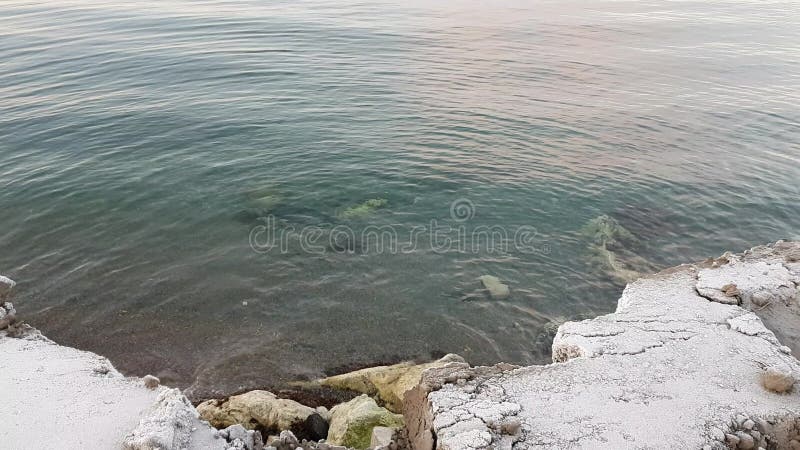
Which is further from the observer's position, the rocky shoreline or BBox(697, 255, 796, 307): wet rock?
BBox(697, 255, 796, 307): wet rock

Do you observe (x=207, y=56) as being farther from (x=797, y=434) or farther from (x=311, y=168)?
(x=797, y=434)

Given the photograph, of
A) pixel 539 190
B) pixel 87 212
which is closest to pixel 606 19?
pixel 539 190

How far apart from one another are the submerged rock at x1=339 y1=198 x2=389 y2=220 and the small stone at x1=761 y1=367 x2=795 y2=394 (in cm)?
1053

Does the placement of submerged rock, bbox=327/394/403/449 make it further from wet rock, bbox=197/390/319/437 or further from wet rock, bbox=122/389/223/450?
wet rock, bbox=122/389/223/450

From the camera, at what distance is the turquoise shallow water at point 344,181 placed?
37.7ft

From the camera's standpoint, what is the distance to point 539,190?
16703mm

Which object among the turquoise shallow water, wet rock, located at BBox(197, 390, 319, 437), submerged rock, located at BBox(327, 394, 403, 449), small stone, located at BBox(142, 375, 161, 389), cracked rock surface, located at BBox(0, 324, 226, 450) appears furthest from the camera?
the turquoise shallow water

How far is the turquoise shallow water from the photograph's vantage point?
1148 cm

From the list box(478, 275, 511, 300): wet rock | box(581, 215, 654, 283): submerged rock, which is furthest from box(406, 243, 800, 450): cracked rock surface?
box(581, 215, 654, 283): submerged rock

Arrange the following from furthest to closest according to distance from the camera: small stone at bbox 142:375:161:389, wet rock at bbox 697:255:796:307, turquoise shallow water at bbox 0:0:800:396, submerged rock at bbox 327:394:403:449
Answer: turquoise shallow water at bbox 0:0:800:396 → wet rock at bbox 697:255:796:307 → small stone at bbox 142:375:161:389 → submerged rock at bbox 327:394:403:449

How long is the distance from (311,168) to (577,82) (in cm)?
1778

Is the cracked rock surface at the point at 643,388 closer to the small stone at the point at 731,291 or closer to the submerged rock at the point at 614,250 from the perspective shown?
the small stone at the point at 731,291

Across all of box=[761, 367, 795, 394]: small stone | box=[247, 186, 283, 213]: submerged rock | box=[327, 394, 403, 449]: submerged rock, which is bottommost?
box=[327, 394, 403, 449]: submerged rock
